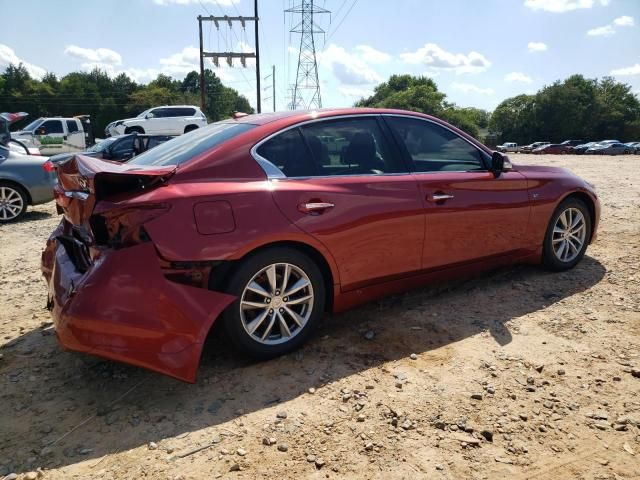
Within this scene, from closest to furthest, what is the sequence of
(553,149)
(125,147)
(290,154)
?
(290,154) → (125,147) → (553,149)

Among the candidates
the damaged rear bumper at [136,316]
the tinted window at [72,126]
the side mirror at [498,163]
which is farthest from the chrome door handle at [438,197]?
the tinted window at [72,126]

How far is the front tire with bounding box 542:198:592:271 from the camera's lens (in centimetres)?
451

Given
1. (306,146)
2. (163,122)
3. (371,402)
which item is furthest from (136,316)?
(163,122)

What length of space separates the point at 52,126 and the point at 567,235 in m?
22.3

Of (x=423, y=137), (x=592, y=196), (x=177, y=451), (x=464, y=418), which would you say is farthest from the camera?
(x=592, y=196)

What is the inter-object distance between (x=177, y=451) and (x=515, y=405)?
5.68ft

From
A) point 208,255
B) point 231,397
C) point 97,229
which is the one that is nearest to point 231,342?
point 231,397

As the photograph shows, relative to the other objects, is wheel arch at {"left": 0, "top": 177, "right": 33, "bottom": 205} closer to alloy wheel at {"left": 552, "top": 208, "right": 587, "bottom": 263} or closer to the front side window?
the front side window

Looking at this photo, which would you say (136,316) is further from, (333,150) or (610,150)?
(610,150)

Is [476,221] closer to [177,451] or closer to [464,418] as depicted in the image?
[464,418]

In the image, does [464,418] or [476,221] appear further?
[476,221]

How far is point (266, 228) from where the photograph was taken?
2.89 meters

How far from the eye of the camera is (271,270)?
2979mm

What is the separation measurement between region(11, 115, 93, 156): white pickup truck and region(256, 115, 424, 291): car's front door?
20798 mm
